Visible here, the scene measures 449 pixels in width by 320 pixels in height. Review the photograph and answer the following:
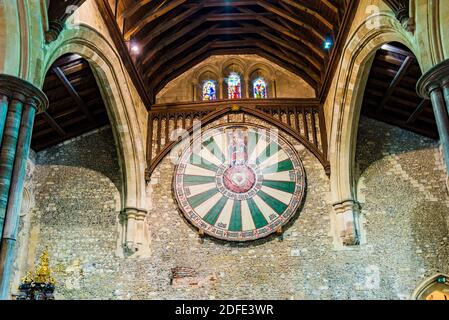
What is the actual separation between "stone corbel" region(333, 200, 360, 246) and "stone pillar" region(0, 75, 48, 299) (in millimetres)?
5226

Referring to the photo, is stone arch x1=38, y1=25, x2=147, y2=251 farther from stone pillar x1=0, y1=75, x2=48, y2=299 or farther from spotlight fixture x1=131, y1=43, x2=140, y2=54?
stone pillar x1=0, y1=75, x2=48, y2=299

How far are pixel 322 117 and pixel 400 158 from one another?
1.60m

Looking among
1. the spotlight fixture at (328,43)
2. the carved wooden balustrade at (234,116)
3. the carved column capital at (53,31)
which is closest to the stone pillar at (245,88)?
the carved wooden balustrade at (234,116)

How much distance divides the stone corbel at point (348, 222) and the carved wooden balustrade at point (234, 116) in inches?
55.0

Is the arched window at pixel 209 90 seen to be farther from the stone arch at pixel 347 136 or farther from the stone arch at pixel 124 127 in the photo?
the stone arch at pixel 347 136

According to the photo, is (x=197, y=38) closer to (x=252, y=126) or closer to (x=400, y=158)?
(x=252, y=126)

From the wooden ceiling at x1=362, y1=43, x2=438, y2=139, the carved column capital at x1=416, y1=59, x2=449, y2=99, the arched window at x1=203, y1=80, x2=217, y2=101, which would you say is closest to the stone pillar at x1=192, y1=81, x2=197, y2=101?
the arched window at x1=203, y1=80, x2=217, y2=101

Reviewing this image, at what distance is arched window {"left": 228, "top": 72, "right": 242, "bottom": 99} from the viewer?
970 centimetres

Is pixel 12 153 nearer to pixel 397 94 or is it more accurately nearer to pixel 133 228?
pixel 133 228

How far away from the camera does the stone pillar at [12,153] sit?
14.2 ft

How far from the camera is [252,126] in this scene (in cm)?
Answer: 918

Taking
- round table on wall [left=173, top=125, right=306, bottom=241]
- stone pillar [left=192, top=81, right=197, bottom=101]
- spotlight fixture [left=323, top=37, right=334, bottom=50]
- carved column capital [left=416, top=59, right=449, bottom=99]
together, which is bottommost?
carved column capital [left=416, top=59, right=449, bottom=99]

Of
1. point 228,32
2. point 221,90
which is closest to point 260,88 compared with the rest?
point 221,90
